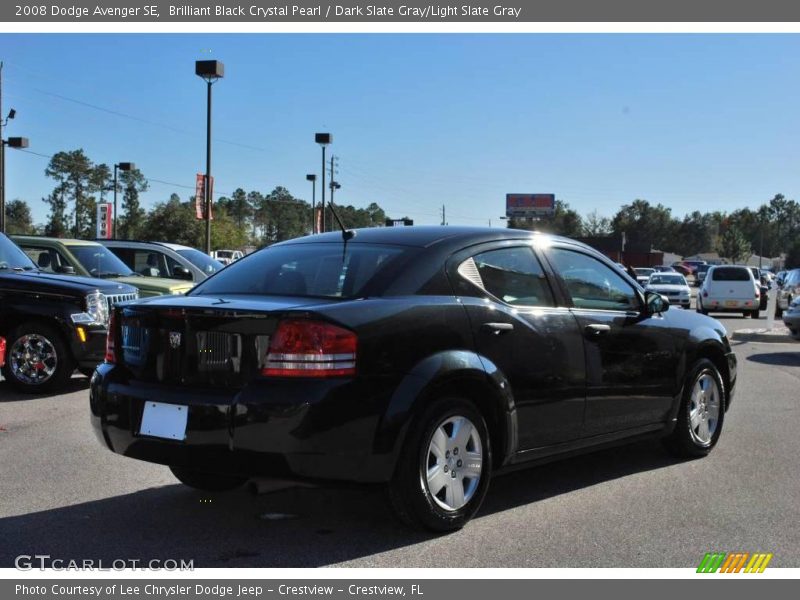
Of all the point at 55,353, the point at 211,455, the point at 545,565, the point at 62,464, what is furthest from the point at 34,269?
the point at 545,565

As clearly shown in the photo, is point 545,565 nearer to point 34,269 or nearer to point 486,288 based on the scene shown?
point 486,288

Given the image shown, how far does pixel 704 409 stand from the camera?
22.2ft

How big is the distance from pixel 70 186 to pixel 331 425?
113m

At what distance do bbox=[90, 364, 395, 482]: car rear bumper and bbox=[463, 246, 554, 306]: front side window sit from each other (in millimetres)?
1184

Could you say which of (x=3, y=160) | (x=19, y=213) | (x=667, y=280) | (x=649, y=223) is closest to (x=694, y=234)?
(x=649, y=223)

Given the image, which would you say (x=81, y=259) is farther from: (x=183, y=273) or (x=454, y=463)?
(x=454, y=463)

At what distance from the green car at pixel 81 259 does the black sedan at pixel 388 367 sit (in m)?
7.82

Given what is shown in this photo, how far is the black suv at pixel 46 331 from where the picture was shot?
9609 millimetres

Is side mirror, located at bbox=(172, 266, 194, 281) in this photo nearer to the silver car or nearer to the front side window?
the front side window

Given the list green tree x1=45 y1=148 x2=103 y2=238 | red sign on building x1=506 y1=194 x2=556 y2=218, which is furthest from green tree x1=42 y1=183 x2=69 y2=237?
red sign on building x1=506 y1=194 x2=556 y2=218

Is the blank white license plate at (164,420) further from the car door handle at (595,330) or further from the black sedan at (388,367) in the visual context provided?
the car door handle at (595,330)

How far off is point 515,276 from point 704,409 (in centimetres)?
238

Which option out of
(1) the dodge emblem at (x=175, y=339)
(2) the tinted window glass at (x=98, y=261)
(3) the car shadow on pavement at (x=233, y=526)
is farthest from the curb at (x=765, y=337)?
(1) the dodge emblem at (x=175, y=339)
